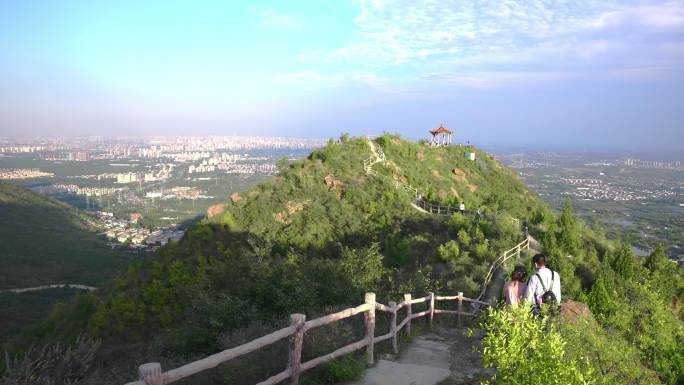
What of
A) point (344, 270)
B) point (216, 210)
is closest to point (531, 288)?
point (344, 270)

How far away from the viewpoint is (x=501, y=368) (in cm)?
405

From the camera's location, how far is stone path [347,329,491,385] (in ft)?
20.6

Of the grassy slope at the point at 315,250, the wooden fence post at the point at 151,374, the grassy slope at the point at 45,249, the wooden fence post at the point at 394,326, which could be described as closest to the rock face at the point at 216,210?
the grassy slope at the point at 315,250

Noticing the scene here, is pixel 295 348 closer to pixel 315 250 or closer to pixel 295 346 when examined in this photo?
pixel 295 346

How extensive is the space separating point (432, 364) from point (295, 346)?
3328 mm

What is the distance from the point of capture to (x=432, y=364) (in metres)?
7.51

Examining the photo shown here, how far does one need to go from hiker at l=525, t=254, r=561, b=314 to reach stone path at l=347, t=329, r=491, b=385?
1.41 meters

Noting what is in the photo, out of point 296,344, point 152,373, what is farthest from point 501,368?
point 152,373

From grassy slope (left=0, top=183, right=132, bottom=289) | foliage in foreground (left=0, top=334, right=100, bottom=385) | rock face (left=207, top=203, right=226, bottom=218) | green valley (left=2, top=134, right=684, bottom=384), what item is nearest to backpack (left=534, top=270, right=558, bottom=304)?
green valley (left=2, top=134, right=684, bottom=384)

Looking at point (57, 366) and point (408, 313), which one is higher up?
point (57, 366)

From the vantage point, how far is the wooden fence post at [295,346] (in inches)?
203

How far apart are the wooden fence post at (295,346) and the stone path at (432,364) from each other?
1172mm

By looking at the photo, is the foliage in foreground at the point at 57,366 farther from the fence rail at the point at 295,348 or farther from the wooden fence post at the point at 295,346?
the wooden fence post at the point at 295,346

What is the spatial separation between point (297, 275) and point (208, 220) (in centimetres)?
1874
